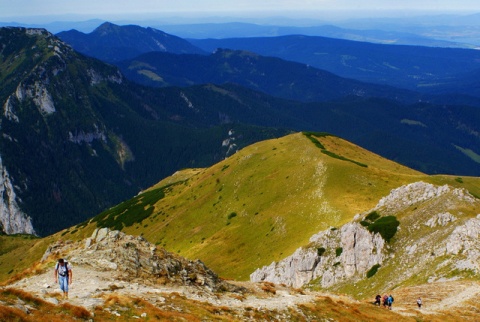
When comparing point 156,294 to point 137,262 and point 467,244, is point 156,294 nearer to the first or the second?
point 137,262


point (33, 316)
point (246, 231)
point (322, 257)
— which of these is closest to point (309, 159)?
point (246, 231)

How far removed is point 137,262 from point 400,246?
4316 cm

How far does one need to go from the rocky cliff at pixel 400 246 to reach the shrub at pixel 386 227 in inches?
5.8

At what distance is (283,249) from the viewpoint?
272 feet

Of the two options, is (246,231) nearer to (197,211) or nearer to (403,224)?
(197,211)

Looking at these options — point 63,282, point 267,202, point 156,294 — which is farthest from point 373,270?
point 63,282

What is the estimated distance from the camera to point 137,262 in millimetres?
34719

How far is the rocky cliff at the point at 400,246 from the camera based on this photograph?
55000mm

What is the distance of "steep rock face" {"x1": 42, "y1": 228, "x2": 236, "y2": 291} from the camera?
3359 centimetres

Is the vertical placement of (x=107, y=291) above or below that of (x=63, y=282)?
below

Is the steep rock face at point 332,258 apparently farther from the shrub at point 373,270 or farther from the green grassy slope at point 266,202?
the green grassy slope at point 266,202

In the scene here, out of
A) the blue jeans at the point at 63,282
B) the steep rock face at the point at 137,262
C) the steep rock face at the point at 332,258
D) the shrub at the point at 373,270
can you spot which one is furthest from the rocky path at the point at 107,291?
the steep rock face at the point at 332,258

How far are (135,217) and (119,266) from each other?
418 feet

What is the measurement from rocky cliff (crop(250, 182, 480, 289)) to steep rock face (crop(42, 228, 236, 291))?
31359 mm
